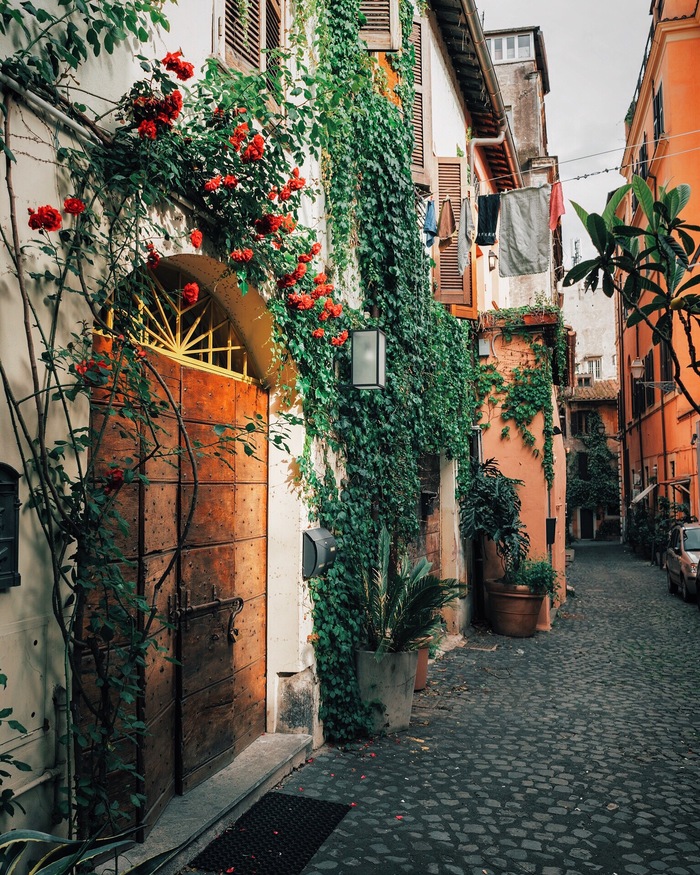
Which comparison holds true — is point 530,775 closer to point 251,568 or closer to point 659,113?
point 251,568

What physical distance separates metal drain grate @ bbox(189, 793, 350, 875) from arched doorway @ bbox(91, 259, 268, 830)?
0.41 metres

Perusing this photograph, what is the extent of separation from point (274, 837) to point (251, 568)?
1.92m

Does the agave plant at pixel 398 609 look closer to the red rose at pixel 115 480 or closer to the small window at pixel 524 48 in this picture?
the red rose at pixel 115 480

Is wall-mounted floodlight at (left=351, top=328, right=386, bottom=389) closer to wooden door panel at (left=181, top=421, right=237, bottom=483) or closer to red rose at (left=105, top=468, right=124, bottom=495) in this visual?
wooden door panel at (left=181, top=421, right=237, bottom=483)

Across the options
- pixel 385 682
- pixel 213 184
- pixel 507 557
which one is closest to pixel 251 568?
pixel 385 682

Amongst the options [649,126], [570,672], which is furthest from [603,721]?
[649,126]

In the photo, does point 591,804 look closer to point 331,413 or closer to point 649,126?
point 331,413

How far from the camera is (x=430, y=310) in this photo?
9328 mm

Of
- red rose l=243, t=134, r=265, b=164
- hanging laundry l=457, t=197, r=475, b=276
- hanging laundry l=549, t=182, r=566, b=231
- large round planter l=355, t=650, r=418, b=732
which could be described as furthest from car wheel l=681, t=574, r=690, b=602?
red rose l=243, t=134, r=265, b=164

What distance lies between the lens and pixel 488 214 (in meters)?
10.5

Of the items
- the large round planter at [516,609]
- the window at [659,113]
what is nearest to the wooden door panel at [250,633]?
the large round planter at [516,609]

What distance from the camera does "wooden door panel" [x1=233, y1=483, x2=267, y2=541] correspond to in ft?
17.5

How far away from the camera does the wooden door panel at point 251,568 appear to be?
5.35m

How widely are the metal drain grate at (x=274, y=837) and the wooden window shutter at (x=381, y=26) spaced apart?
6883 mm
